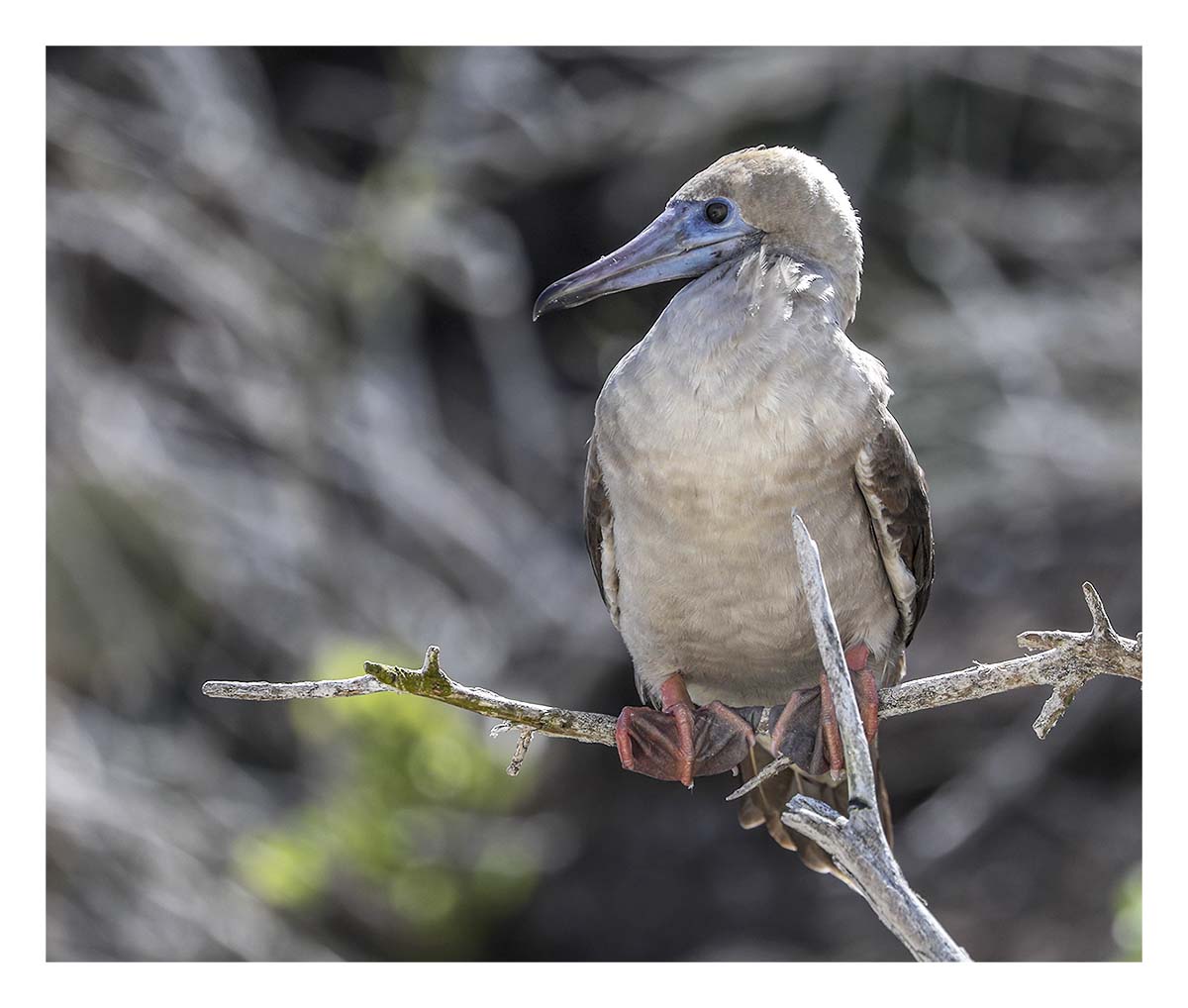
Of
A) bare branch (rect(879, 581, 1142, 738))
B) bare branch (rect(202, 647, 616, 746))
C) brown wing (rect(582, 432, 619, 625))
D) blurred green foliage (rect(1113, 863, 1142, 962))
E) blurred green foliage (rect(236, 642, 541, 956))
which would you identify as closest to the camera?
bare branch (rect(202, 647, 616, 746))

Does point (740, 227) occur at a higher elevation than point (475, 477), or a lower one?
lower

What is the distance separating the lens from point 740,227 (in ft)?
9.05

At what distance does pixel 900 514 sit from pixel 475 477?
2.74m

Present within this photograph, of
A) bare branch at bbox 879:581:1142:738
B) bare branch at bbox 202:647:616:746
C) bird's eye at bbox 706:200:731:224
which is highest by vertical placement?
bird's eye at bbox 706:200:731:224

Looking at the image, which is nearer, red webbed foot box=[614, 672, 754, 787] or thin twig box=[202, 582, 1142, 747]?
thin twig box=[202, 582, 1142, 747]

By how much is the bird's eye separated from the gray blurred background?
70.3 inches

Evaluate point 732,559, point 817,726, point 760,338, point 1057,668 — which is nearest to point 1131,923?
point 817,726

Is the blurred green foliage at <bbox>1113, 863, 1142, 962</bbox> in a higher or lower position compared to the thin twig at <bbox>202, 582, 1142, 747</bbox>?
lower

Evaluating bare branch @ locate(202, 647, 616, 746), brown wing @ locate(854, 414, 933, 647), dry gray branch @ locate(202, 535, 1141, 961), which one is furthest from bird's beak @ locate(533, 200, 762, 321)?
bare branch @ locate(202, 647, 616, 746)

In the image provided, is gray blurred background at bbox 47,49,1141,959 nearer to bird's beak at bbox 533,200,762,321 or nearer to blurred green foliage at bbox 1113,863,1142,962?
blurred green foliage at bbox 1113,863,1142,962

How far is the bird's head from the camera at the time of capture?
2729 mm

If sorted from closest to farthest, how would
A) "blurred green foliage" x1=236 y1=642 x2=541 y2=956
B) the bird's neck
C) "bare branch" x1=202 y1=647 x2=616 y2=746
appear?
"bare branch" x1=202 y1=647 x2=616 y2=746
the bird's neck
"blurred green foliage" x1=236 y1=642 x2=541 y2=956

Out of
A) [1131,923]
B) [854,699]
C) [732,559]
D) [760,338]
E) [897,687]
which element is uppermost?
[760,338]

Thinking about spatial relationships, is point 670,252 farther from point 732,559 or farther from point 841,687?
point 841,687
